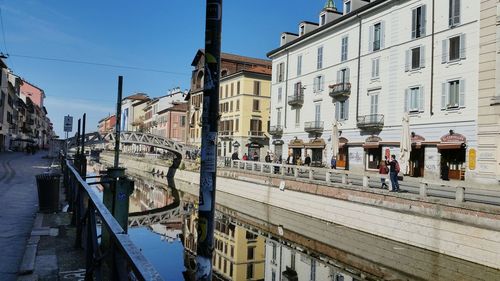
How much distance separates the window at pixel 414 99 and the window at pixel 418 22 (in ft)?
11.8

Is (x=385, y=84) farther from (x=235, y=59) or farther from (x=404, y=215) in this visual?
Result: (x=235, y=59)

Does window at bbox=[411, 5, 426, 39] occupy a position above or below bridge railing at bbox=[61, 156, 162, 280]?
above

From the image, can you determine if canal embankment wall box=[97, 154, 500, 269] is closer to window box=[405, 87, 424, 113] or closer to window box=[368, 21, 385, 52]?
window box=[405, 87, 424, 113]

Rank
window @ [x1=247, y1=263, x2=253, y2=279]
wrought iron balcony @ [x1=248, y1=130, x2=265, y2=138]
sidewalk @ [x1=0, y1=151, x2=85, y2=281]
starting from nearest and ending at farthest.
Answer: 1. sidewalk @ [x1=0, y1=151, x2=85, y2=281]
2. window @ [x1=247, y1=263, x2=253, y2=279]
3. wrought iron balcony @ [x1=248, y1=130, x2=265, y2=138]

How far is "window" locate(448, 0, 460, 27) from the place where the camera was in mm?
24031

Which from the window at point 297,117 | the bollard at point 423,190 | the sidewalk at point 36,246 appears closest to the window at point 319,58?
the window at point 297,117

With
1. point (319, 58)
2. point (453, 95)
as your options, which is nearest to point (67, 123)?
point (453, 95)

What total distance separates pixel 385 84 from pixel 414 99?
296 centimetres

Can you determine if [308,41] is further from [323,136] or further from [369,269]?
[369,269]

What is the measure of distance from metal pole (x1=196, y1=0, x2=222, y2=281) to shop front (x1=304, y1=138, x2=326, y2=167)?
32144 mm

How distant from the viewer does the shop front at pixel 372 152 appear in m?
29.5

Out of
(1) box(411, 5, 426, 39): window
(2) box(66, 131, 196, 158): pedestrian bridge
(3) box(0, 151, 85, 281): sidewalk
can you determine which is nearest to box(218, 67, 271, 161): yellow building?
(2) box(66, 131, 196, 158): pedestrian bridge

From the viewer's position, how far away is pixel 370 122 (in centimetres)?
2983

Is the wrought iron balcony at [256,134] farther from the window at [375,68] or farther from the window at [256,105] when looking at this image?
the window at [375,68]
